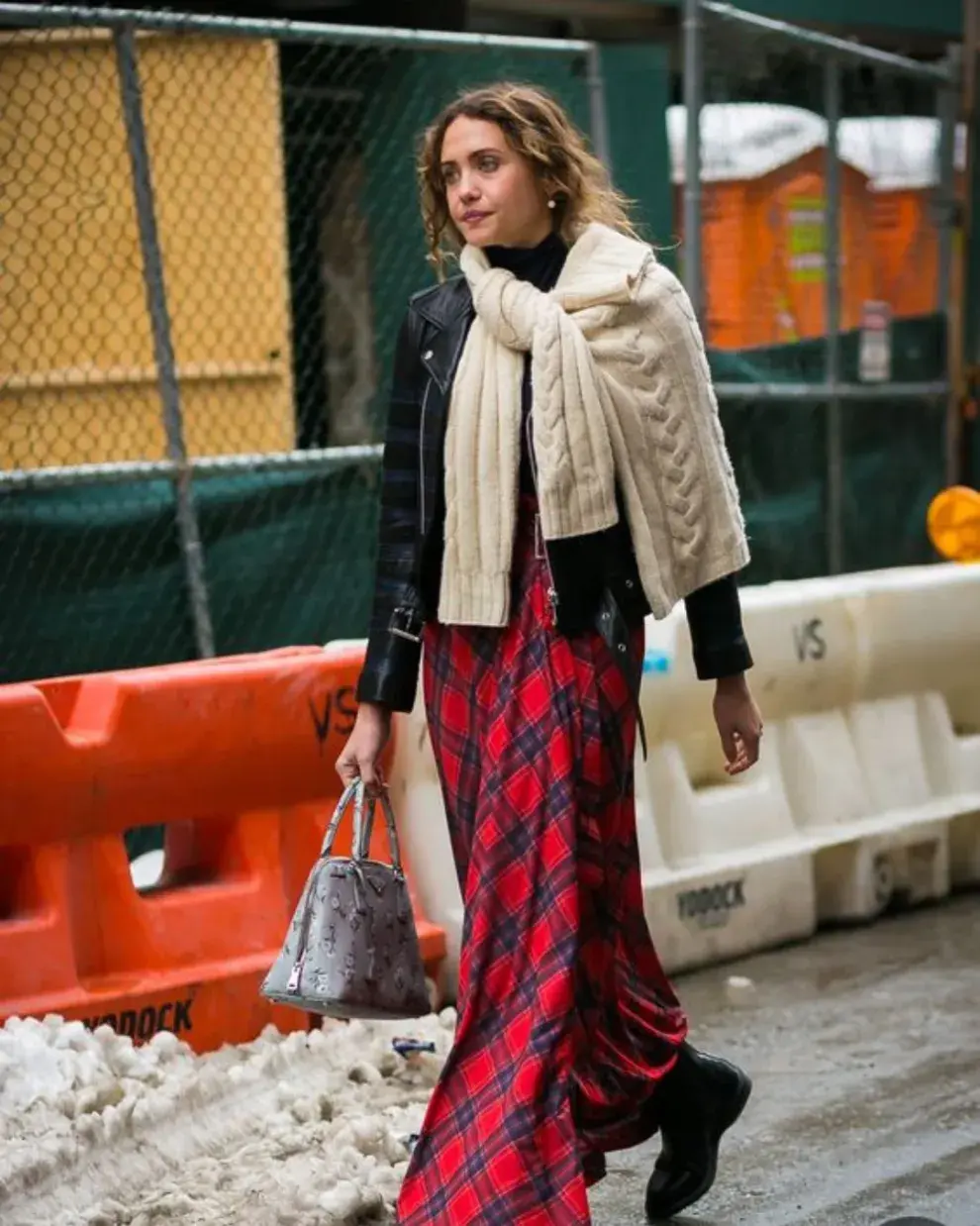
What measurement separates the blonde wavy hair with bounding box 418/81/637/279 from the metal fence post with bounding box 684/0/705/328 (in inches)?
164

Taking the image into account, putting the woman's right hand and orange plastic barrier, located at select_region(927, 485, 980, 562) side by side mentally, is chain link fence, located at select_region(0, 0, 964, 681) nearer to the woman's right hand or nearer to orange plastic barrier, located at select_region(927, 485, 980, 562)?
orange plastic barrier, located at select_region(927, 485, 980, 562)

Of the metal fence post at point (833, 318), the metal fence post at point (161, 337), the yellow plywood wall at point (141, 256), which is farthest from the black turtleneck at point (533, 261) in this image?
the metal fence post at point (833, 318)

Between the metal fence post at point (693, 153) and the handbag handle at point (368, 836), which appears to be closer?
the handbag handle at point (368, 836)

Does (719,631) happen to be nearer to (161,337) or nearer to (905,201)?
(161,337)

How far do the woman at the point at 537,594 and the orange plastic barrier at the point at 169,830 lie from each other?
1.39 meters

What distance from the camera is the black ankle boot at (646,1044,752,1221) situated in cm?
420

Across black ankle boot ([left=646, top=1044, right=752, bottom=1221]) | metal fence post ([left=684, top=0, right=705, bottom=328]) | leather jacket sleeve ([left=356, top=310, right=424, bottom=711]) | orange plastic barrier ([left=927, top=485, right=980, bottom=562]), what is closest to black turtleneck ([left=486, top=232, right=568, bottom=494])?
leather jacket sleeve ([left=356, top=310, right=424, bottom=711])

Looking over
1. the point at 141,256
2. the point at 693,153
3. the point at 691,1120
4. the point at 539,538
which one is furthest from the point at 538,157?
the point at 693,153

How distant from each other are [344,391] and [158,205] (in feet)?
4.64

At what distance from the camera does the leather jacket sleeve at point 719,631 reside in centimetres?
405

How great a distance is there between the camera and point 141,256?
7.93 metres

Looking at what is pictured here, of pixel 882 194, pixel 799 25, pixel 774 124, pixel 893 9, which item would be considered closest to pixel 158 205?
pixel 774 124

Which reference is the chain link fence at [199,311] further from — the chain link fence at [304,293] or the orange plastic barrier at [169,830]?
the orange plastic barrier at [169,830]

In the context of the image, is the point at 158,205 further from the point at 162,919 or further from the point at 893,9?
the point at 893,9
